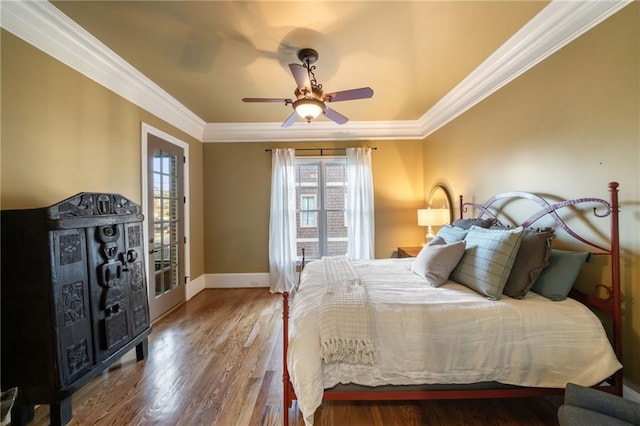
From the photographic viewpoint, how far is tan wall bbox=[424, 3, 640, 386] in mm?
1627

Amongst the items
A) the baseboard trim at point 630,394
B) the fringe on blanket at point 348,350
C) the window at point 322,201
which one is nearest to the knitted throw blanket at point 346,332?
the fringe on blanket at point 348,350

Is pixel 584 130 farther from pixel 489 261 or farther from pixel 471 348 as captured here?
pixel 471 348

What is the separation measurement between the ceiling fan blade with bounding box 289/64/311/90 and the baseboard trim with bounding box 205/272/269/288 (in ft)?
10.6

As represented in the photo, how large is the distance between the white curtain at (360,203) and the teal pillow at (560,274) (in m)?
2.65

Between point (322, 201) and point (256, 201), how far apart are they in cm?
113

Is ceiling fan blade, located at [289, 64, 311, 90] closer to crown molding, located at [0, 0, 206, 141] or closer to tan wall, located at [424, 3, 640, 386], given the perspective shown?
crown molding, located at [0, 0, 206, 141]

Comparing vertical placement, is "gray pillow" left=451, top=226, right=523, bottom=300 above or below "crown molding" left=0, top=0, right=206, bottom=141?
below

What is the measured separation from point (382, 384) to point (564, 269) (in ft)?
4.60

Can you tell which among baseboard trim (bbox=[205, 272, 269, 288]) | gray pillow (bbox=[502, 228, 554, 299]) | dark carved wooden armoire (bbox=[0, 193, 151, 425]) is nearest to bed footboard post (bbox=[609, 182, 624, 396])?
gray pillow (bbox=[502, 228, 554, 299])

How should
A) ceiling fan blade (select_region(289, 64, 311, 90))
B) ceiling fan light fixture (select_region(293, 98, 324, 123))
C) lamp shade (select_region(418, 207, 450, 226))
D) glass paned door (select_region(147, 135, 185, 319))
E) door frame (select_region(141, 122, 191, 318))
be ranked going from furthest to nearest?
lamp shade (select_region(418, 207, 450, 226))
glass paned door (select_region(147, 135, 185, 319))
door frame (select_region(141, 122, 191, 318))
ceiling fan light fixture (select_region(293, 98, 324, 123))
ceiling fan blade (select_region(289, 64, 311, 90))

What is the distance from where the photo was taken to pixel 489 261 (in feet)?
6.17

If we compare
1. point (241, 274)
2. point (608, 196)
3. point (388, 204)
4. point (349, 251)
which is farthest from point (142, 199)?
point (608, 196)

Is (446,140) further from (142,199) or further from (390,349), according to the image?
(142,199)

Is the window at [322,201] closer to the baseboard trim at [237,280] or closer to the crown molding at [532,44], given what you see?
the baseboard trim at [237,280]
